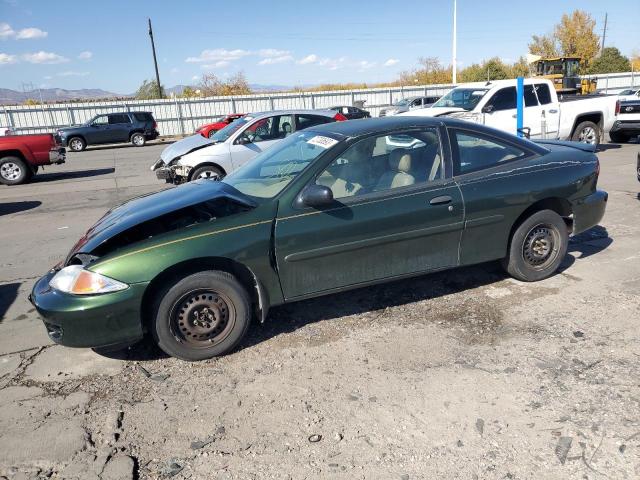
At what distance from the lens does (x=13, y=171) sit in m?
12.8

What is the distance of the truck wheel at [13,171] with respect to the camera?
499 inches

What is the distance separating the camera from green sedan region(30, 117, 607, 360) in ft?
11.2

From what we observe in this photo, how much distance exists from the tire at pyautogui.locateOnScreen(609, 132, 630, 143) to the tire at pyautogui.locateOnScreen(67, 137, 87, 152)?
21.6 meters

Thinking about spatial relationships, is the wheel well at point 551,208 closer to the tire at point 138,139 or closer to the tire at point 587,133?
the tire at point 587,133

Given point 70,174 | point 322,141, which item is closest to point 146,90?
point 70,174

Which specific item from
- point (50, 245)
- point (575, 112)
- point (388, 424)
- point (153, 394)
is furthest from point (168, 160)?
point (575, 112)

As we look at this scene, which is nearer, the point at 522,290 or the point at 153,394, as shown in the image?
the point at 153,394

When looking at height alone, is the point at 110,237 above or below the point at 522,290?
above

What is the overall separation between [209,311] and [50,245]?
177 inches

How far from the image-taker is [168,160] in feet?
33.8

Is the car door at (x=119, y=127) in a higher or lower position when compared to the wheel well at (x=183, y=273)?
higher

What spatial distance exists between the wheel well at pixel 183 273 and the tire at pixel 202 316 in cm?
6

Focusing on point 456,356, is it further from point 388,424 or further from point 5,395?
point 5,395

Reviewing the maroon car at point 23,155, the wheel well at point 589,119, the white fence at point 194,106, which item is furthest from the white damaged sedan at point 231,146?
the white fence at point 194,106
